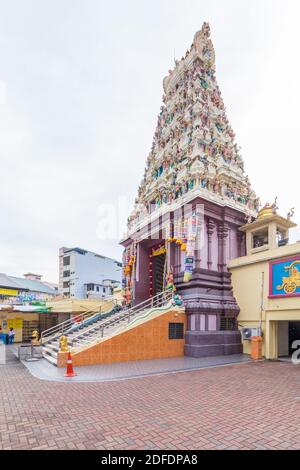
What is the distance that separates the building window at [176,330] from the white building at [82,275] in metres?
34.9

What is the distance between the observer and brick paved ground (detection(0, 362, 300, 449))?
4895 mm

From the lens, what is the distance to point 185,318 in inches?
601

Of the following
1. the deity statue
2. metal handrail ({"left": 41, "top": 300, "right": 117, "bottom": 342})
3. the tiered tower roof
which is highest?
the tiered tower roof

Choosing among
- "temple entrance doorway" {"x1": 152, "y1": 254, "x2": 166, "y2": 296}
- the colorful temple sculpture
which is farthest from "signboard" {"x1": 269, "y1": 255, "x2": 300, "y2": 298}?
"temple entrance doorway" {"x1": 152, "y1": 254, "x2": 166, "y2": 296}

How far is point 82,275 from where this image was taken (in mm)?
50844

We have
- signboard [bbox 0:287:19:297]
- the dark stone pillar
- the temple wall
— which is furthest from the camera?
signboard [bbox 0:287:19:297]

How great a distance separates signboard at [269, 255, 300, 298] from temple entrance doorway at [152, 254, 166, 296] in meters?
7.83

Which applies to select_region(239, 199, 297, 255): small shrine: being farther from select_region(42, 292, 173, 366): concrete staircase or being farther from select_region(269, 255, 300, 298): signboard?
select_region(42, 292, 173, 366): concrete staircase

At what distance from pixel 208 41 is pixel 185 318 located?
20.4 m

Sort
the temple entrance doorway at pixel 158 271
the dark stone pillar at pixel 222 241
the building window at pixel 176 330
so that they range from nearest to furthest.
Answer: the building window at pixel 176 330
the dark stone pillar at pixel 222 241
the temple entrance doorway at pixel 158 271

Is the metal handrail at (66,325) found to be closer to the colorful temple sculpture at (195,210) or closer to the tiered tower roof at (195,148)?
the colorful temple sculpture at (195,210)

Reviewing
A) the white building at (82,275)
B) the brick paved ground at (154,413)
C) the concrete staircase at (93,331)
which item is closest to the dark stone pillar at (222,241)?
the concrete staircase at (93,331)

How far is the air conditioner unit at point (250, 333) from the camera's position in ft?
49.4
